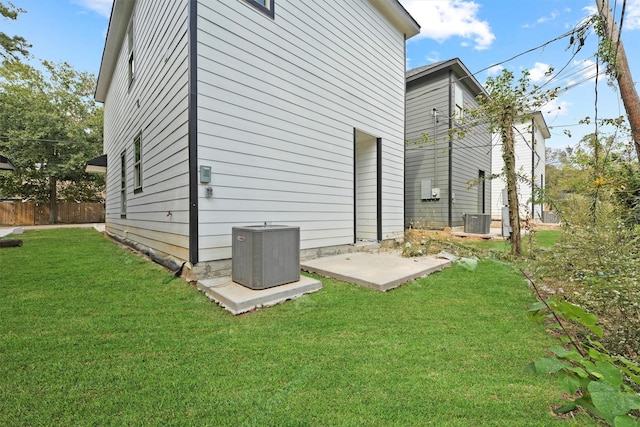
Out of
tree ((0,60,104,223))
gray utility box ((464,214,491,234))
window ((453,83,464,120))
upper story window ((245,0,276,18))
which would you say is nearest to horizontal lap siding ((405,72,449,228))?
window ((453,83,464,120))

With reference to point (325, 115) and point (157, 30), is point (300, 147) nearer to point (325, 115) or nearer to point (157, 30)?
point (325, 115)

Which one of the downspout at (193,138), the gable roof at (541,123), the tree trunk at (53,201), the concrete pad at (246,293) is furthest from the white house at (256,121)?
the tree trunk at (53,201)

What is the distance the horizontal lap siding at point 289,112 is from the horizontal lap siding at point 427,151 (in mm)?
3946

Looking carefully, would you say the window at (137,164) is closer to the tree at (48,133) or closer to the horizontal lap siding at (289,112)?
the horizontal lap siding at (289,112)

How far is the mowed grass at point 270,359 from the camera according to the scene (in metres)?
1.46

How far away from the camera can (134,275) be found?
3.99 m

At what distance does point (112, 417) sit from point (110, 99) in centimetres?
1143

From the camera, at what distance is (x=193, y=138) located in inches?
137

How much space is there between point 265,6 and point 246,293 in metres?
4.21

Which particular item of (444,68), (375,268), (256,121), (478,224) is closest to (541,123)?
(444,68)

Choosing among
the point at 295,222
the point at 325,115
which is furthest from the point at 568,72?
the point at 295,222

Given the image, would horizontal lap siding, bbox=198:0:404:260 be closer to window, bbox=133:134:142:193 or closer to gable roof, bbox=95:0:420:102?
gable roof, bbox=95:0:420:102

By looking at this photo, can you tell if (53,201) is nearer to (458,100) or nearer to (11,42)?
(11,42)

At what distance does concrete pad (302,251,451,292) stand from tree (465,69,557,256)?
192cm
